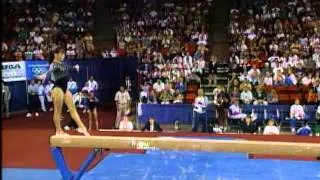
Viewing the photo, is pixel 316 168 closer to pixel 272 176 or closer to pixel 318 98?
pixel 272 176

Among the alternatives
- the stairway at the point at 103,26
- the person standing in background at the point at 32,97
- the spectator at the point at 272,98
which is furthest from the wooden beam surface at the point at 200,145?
the stairway at the point at 103,26

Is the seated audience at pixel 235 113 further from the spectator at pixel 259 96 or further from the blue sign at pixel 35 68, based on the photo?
the blue sign at pixel 35 68

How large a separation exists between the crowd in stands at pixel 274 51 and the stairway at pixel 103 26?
15.3ft

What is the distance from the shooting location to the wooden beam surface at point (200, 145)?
5176mm

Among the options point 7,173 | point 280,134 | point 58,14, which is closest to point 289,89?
point 280,134

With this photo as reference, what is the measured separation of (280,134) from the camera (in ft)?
37.3

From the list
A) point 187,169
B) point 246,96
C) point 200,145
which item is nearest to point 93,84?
point 246,96

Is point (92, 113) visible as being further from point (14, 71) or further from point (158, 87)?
point (14, 71)

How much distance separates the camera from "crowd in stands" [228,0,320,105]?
12.7 meters

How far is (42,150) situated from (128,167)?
334cm

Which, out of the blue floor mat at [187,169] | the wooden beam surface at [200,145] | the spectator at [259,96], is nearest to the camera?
the wooden beam surface at [200,145]

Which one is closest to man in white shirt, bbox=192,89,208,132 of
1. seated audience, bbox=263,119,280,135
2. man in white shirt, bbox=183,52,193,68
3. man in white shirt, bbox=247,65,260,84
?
seated audience, bbox=263,119,280,135

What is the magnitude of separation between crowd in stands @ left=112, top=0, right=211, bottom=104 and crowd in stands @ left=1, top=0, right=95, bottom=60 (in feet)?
4.27

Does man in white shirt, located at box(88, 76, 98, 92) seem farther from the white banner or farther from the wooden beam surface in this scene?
the wooden beam surface
